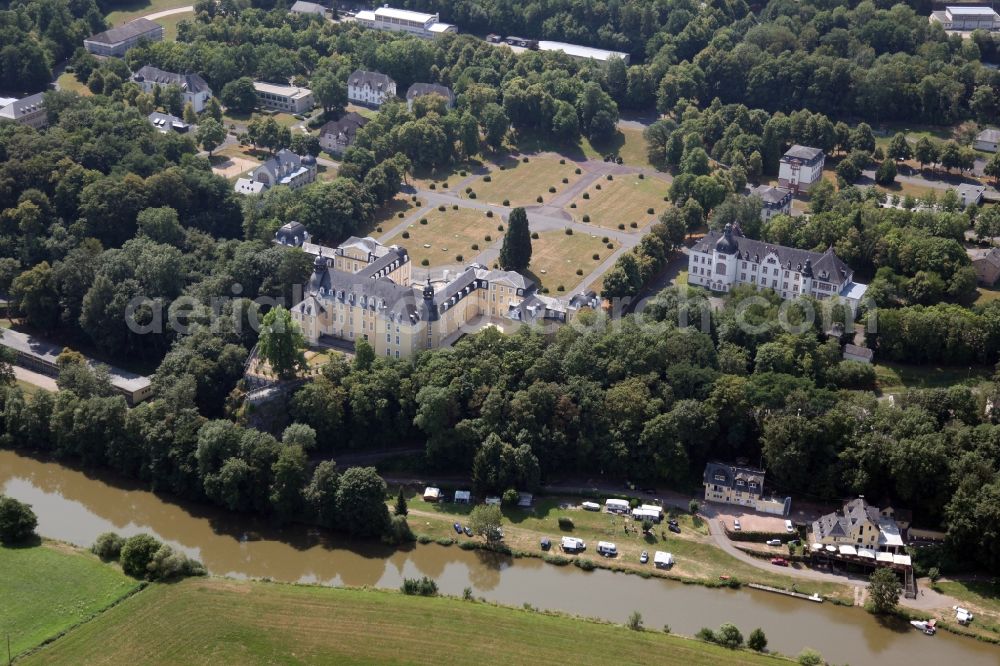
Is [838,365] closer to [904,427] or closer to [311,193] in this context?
[904,427]

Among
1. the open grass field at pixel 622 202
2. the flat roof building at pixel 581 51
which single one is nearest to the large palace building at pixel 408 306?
the open grass field at pixel 622 202

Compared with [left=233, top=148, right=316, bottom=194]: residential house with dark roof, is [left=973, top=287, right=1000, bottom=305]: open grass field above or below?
above

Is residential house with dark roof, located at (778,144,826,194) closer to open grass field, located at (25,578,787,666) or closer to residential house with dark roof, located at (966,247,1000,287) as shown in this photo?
residential house with dark roof, located at (966,247,1000,287)

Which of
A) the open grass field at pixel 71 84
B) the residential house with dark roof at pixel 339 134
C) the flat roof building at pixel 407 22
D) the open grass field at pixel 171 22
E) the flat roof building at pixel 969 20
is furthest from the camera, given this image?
the flat roof building at pixel 407 22

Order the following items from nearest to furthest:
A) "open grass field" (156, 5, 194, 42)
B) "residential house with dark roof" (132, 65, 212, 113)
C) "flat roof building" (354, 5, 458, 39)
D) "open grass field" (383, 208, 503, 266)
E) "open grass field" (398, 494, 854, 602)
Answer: "open grass field" (398, 494, 854, 602)
"open grass field" (383, 208, 503, 266)
"residential house with dark roof" (132, 65, 212, 113)
"open grass field" (156, 5, 194, 42)
"flat roof building" (354, 5, 458, 39)

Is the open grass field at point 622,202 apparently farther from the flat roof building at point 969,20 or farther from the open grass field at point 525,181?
the flat roof building at point 969,20

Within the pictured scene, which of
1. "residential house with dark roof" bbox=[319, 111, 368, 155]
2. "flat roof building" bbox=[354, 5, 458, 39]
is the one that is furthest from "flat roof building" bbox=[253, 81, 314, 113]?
"flat roof building" bbox=[354, 5, 458, 39]

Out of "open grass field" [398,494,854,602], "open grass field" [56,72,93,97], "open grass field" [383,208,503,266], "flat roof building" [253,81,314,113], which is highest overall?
"flat roof building" [253,81,314,113]
